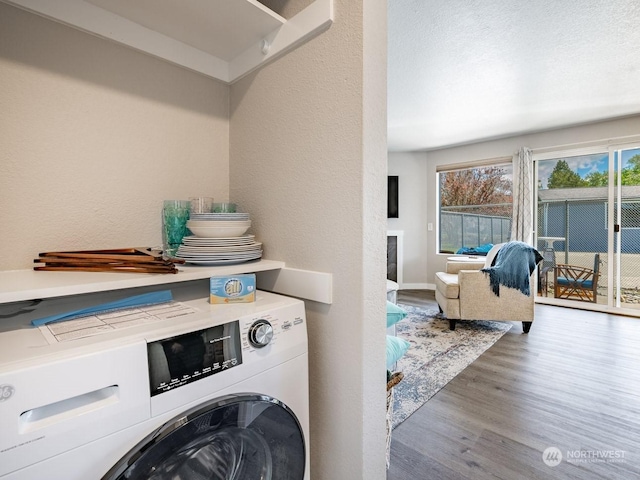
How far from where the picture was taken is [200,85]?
50.0 inches

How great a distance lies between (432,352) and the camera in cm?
273

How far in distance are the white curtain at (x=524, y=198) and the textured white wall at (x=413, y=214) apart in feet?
4.45

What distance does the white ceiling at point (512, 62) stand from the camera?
6.25 feet

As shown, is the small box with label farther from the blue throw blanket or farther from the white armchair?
the blue throw blanket

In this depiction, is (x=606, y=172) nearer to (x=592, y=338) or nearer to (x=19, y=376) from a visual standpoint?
(x=592, y=338)

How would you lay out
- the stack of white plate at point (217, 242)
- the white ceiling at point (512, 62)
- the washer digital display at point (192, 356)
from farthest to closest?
the white ceiling at point (512, 62)
the stack of white plate at point (217, 242)
the washer digital display at point (192, 356)

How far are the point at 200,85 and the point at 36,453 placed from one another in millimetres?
1251

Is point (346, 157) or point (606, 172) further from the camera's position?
point (606, 172)

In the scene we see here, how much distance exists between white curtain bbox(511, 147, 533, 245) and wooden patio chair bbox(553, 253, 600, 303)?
0.58 meters

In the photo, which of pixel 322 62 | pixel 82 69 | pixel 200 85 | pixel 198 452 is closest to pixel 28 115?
pixel 82 69

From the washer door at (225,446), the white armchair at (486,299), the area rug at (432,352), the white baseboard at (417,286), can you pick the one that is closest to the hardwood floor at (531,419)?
the area rug at (432,352)

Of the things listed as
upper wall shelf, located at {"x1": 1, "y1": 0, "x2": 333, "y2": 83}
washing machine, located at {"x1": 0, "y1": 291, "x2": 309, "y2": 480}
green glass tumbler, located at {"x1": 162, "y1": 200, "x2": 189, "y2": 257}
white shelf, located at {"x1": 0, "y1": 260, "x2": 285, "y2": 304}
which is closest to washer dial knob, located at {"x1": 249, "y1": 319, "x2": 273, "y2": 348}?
washing machine, located at {"x1": 0, "y1": 291, "x2": 309, "y2": 480}

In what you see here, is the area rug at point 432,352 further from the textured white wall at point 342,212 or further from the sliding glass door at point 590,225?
the sliding glass door at point 590,225

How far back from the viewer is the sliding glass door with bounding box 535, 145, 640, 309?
3807 millimetres
